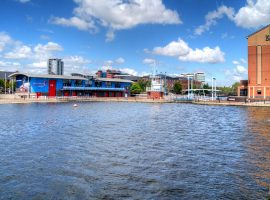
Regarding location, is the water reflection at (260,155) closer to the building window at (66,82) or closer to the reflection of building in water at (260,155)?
the reflection of building in water at (260,155)

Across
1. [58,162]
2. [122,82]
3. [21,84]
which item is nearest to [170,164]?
[58,162]

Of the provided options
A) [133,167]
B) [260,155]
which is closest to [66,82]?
[260,155]

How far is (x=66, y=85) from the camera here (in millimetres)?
143875

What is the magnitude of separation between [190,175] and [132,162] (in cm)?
443

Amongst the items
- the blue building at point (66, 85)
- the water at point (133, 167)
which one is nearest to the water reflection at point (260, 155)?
the water at point (133, 167)

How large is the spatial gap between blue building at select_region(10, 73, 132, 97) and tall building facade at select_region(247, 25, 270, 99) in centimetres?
6784

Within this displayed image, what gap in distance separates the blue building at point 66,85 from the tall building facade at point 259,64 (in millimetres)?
67840

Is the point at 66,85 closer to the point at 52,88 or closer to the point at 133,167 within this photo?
the point at 52,88

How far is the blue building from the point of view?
5187 inches

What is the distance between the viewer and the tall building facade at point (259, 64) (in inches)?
4705

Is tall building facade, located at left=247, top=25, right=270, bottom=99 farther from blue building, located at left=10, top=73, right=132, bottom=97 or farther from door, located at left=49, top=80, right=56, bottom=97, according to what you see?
door, located at left=49, top=80, right=56, bottom=97

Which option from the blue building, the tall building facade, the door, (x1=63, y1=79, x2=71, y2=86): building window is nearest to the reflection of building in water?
the tall building facade

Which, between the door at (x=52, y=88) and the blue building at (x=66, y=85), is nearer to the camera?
the blue building at (x=66, y=85)

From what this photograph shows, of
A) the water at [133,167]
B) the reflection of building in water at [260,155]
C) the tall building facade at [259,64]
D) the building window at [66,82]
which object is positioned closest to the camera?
the water at [133,167]
